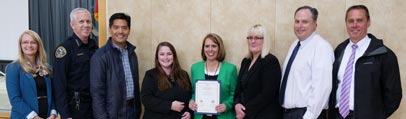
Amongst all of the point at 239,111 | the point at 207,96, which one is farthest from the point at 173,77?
the point at 239,111

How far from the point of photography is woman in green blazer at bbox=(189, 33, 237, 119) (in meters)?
3.02

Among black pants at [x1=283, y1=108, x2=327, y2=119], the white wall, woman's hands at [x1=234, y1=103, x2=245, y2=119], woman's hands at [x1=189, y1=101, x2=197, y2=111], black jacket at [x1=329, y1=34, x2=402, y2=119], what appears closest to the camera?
black jacket at [x1=329, y1=34, x2=402, y2=119]

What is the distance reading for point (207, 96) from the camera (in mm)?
3002

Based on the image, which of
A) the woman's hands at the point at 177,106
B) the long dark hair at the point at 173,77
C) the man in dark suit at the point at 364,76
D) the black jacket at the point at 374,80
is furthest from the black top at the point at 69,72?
the black jacket at the point at 374,80

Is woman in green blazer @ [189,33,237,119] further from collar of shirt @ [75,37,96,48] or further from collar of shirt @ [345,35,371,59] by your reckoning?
collar of shirt @ [345,35,371,59]

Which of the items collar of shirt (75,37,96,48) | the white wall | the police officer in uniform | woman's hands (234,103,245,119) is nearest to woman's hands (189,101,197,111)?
woman's hands (234,103,245,119)

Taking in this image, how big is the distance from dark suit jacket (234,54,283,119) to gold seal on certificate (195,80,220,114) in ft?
0.76

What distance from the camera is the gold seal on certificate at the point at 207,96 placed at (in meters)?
2.98

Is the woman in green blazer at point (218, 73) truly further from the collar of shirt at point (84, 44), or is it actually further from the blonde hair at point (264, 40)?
the collar of shirt at point (84, 44)

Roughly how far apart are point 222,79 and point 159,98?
518mm

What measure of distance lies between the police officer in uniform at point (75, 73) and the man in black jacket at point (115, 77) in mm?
88

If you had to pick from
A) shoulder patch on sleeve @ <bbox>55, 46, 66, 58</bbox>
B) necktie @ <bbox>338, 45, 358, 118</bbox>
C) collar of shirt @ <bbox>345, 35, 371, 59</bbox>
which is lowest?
necktie @ <bbox>338, 45, 358, 118</bbox>

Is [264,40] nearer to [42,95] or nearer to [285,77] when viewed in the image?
[285,77]

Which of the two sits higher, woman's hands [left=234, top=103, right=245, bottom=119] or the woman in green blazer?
the woman in green blazer
